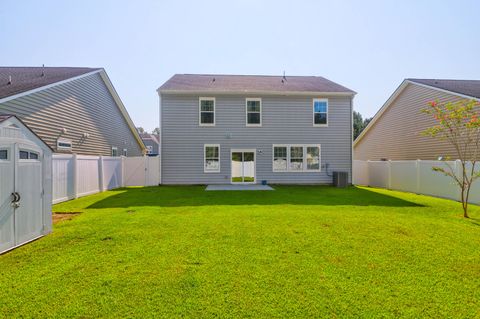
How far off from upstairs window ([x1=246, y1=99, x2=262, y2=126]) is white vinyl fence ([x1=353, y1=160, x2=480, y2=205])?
298 inches

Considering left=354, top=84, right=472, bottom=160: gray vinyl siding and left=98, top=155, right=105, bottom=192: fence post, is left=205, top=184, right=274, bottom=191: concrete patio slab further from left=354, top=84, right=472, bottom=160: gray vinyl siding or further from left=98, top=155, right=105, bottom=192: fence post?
left=354, top=84, right=472, bottom=160: gray vinyl siding

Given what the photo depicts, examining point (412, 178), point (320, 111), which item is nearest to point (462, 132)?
point (412, 178)

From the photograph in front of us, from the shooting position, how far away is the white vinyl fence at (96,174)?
938cm

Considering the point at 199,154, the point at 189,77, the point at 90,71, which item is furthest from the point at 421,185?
the point at 90,71

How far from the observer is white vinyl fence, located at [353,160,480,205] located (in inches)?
408

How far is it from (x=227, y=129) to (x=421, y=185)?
1010 centimetres

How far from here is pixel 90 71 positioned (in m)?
13.3

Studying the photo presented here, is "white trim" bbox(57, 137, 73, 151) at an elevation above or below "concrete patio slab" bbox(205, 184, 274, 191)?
above

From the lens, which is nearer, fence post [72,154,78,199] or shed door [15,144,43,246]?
shed door [15,144,43,246]

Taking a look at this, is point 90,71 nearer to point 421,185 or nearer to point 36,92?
point 36,92

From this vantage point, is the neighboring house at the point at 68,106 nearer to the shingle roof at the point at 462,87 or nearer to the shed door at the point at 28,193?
the shed door at the point at 28,193

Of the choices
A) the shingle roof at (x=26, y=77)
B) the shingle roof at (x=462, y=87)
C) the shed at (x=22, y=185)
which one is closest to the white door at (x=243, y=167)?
the shingle roof at (x=26, y=77)

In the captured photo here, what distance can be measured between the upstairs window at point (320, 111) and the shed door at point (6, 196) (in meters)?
13.9

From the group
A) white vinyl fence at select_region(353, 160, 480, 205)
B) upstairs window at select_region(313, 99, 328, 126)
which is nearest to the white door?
upstairs window at select_region(313, 99, 328, 126)
